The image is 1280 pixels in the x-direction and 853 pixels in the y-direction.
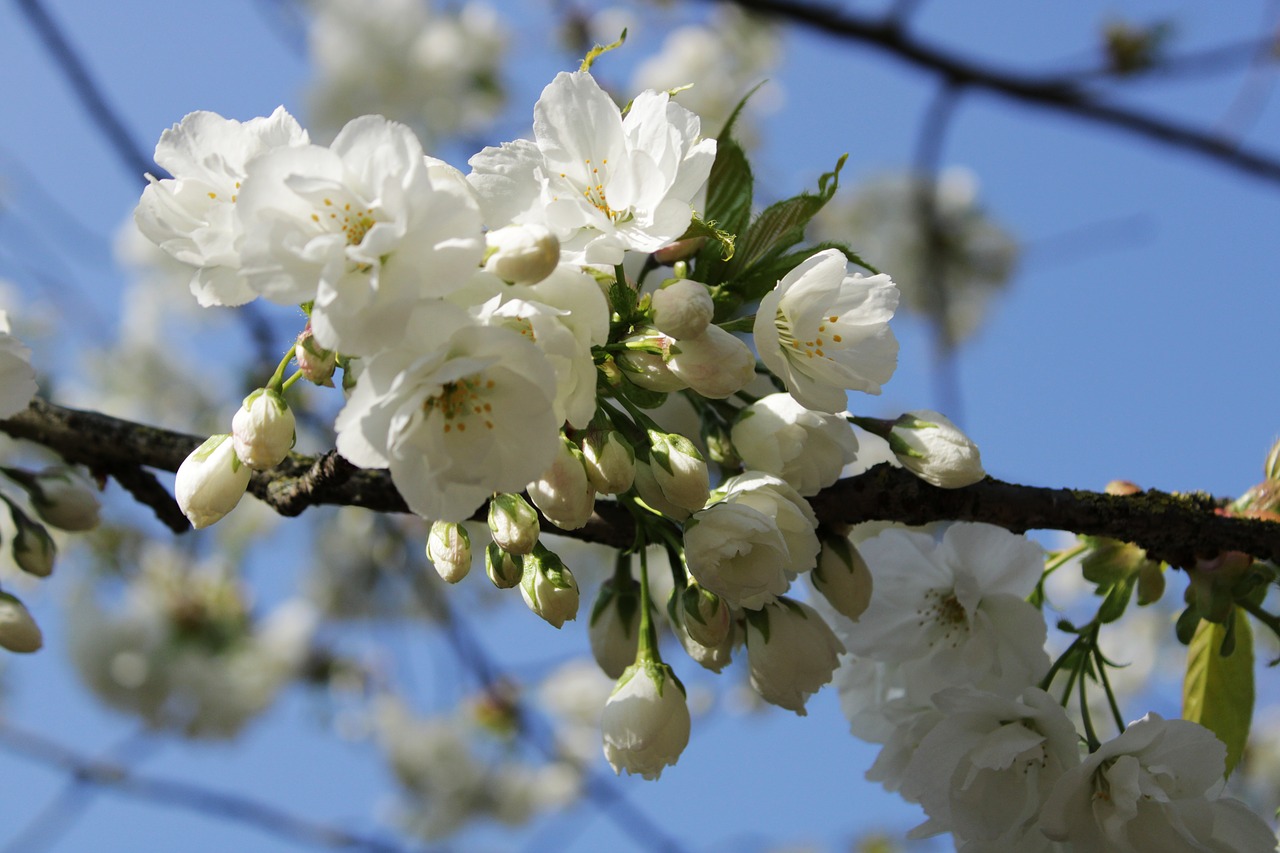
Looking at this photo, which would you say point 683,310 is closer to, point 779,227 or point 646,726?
point 779,227

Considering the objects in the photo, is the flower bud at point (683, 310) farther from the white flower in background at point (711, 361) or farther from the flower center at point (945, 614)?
the flower center at point (945, 614)

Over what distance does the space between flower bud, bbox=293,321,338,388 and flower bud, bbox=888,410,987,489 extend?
0.65 meters

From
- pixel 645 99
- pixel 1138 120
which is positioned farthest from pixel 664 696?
pixel 1138 120

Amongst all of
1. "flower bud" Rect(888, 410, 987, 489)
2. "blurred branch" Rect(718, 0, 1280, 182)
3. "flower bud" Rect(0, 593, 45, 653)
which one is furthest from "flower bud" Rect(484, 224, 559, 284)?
"blurred branch" Rect(718, 0, 1280, 182)

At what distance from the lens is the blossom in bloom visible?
119 centimetres

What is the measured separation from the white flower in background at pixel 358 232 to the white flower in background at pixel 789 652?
615mm

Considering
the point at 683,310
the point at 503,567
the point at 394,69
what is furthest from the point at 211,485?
the point at 394,69

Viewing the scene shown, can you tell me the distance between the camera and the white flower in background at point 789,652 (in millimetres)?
1220

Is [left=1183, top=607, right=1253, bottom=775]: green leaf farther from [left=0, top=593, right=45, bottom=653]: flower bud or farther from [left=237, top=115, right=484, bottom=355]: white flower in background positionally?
[left=0, top=593, right=45, bottom=653]: flower bud

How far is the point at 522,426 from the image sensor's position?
2.88 feet

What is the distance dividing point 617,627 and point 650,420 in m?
0.37

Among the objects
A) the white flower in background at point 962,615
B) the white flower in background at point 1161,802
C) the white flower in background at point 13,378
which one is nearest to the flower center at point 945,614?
the white flower in background at point 962,615

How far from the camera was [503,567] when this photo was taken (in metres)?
1.09

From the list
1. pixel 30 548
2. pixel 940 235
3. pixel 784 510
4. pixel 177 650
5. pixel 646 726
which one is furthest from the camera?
pixel 940 235
